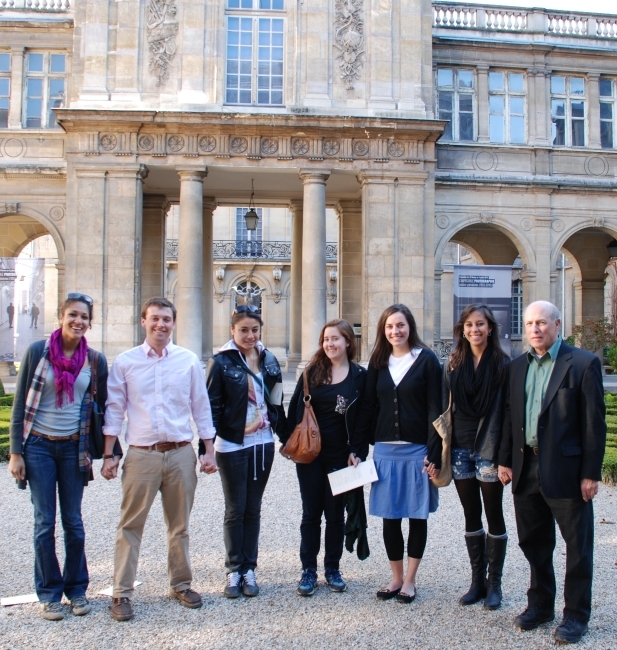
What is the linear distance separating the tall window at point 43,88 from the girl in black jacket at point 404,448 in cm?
1619

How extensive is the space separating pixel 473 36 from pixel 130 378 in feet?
57.4

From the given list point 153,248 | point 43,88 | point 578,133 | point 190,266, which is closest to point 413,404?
point 190,266

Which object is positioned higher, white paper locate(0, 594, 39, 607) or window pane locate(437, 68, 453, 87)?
window pane locate(437, 68, 453, 87)

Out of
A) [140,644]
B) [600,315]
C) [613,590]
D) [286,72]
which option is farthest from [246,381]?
[600,315]

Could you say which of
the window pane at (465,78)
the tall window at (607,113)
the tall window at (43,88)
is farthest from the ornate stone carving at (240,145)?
the tall window at (607,113)

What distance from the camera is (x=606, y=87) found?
19672 mm

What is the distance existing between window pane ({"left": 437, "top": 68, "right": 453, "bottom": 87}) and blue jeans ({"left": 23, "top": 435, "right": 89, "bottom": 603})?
1704cm

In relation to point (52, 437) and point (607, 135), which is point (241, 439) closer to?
point (52, 437)

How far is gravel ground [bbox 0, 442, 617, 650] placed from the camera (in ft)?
13.8

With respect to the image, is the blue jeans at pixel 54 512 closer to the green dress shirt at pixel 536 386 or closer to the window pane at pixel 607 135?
the green dress shirt at pixel 536 386

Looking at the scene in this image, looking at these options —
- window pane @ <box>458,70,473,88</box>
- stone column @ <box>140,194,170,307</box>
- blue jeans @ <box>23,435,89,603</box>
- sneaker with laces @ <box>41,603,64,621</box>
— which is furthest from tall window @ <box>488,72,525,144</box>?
sneaker with laces @ <box>41,603,64,621</box>

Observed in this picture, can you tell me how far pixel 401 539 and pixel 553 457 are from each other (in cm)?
125

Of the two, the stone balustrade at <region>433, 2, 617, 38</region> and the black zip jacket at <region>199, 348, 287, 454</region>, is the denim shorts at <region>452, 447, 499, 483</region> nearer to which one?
the black zip jacket at <region>199, 348, 287, 454</region>

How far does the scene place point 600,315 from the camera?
78.8 ft
